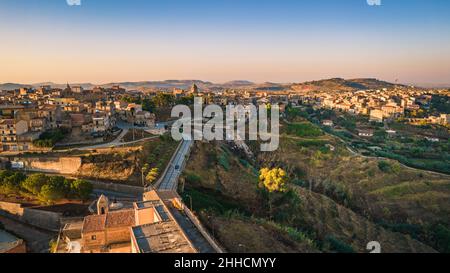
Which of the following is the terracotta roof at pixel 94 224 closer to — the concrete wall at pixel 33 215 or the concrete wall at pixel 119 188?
the concrete wall at pixel 33 215

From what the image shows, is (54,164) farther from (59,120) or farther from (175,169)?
(175,169)

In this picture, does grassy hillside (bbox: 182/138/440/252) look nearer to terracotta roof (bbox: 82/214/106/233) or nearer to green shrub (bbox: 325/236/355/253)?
green shrub (bbox: 325/236/355/253)

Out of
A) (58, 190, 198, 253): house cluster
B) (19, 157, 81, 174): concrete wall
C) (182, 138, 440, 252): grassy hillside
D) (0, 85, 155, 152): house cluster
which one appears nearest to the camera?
(58, 190, 198, 253): house cluster

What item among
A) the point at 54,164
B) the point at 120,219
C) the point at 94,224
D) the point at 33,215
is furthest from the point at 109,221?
the point at 54,164

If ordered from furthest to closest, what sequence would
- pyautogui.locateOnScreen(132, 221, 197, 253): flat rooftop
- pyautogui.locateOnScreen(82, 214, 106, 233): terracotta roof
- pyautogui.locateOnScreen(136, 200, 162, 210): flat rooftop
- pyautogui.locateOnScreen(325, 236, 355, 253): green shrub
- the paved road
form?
the paved road, pyautogui.locateOnScreen(325, 236, 355, 253): green shrub, pyautogui.locateOnScreen(136, 200, 162, 210): flat rooftop, pyautogui.locateOnScreen(82, 214, 106, 233): terracotta roof, pyautogui.locateOnScreen(132, 221, 197, 253): flat rooftop

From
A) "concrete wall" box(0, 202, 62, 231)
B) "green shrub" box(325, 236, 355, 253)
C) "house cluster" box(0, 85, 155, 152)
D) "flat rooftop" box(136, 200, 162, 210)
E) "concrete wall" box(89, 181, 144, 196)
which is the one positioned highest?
"house cluster" box(0, 85, 155, 152)

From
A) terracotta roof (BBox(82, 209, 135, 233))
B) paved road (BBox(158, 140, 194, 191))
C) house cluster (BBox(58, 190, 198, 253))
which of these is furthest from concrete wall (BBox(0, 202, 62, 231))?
paved road (BBox(158, 140, 194, 191))
